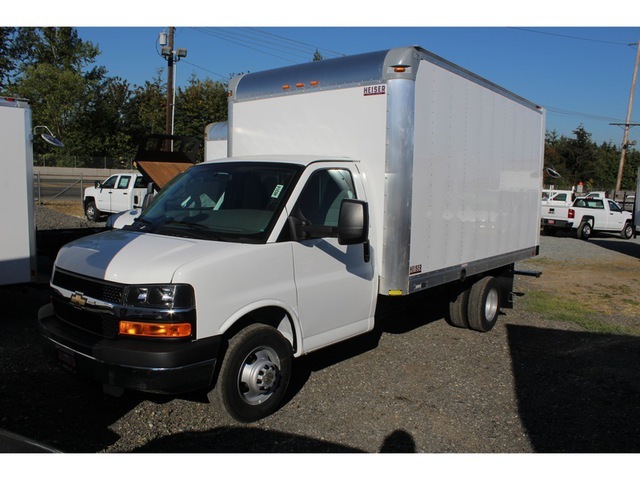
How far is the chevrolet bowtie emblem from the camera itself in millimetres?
4014

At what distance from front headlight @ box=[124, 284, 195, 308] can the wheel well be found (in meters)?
0.59

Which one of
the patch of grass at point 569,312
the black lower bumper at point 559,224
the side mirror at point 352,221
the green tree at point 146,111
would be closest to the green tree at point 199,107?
the green tree at point 146,111

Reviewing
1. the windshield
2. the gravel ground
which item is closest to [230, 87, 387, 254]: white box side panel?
the windshield

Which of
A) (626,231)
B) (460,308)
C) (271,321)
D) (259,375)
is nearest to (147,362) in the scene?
(259,375)

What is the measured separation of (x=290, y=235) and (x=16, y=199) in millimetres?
3862

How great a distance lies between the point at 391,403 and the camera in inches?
194

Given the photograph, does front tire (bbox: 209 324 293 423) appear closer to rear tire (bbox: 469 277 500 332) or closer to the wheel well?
the wheel well

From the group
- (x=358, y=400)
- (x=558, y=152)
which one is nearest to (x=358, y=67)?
(x=358, y=400)

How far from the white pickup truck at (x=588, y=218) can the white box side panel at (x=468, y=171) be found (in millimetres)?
15563

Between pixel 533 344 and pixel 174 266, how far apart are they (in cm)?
524

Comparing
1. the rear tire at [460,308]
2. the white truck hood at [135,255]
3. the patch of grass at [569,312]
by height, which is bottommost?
the patch of grass at [569,312]

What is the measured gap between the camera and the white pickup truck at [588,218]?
22525mm

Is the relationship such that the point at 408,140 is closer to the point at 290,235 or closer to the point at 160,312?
the point at 290,235

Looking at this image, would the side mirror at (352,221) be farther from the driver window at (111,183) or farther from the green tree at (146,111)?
the green tree at (146,111)
